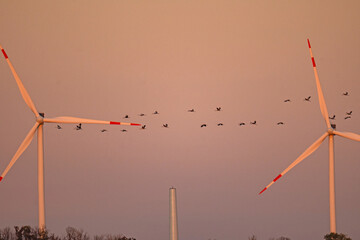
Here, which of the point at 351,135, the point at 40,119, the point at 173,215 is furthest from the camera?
the point at 173,215

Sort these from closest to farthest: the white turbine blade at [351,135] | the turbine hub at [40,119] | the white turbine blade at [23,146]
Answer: the white turbine blade at [23,146] < the turbine hub at [40,119] < the white turbine blade at [351,135]

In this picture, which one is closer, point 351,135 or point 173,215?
point 351,135

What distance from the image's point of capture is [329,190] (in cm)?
10012

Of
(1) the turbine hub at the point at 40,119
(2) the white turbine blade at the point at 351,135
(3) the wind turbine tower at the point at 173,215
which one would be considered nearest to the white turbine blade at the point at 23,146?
(1) the turbine hub at the point at 40,119

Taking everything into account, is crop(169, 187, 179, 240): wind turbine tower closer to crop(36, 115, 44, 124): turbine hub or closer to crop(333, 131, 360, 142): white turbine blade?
crop(36, 115, 44, 124): turbine hub

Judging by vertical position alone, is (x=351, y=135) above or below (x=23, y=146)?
above

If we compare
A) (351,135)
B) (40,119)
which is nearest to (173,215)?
(40,119)

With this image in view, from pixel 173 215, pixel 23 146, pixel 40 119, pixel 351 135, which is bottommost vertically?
pixel 173 215

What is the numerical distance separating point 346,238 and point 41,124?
55.9m

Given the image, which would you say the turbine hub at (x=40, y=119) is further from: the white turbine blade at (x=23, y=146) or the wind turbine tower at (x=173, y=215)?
the wind turbine tower at (x=173, y=215)

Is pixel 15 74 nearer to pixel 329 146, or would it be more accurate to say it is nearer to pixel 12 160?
pixel 12 160

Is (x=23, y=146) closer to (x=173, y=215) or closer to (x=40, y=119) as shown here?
(x=40, y=119)

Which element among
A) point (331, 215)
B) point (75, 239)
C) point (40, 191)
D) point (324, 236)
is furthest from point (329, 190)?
point (75, 239)

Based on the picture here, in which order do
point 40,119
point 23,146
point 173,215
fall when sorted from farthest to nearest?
1. point 173,215
2. point 40,119
3. point 23,146
